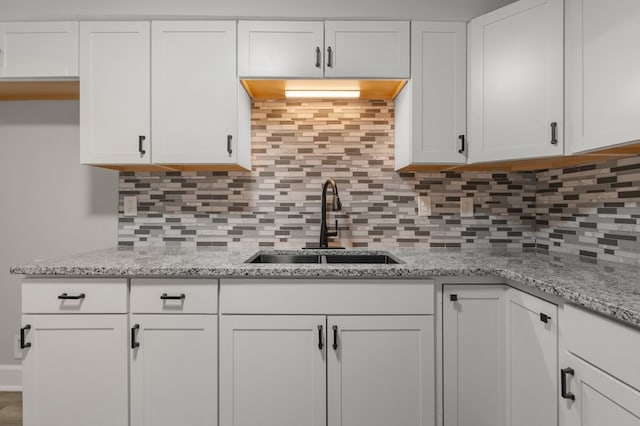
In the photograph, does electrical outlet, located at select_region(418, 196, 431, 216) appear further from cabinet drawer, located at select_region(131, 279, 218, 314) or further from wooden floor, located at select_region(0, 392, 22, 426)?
wooden floor, located at select_region(0, 392, 22, 426)

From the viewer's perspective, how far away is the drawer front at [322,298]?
5.07 ft

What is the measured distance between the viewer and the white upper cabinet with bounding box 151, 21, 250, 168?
189cm

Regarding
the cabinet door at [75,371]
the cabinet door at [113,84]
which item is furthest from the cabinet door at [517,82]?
the cabinet door at [75,371]

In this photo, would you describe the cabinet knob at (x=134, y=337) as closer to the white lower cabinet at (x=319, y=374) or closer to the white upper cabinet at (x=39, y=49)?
the white lower cabinet at (x=319, y=374)

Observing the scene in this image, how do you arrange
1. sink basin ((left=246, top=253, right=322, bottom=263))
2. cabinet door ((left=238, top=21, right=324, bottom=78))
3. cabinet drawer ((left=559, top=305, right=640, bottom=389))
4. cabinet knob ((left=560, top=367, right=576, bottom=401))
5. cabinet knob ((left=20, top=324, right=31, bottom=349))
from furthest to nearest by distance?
1. sink basin ((left=246, top=253, right=322, bottom=263))
2. cabinet door ((left=238, top=21, right=324, bottom=78))
3. cabinet knob ((left=20, top=324, right=31, bottom=349))
4. cabinet knob ((left=560, top=367, right=576, bottom=401))
5. cabinet drawer ((left=559, top=305, right=640, bottom=389))

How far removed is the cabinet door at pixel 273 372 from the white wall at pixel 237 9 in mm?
1671

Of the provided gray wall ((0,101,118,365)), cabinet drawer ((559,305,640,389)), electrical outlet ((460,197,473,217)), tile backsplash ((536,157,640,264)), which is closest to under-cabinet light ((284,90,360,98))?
electrical outlet ((460,197,473,217))

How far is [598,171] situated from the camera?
68.6 inches

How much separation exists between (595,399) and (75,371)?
197 cm

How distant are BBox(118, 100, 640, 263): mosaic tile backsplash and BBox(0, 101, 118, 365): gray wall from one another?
433mm

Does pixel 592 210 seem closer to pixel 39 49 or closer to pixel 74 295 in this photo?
pixel 74 295

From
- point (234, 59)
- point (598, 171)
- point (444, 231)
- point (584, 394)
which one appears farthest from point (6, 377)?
point (598, 171)

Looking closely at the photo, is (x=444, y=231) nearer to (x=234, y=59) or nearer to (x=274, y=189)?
(x=274, y=189)

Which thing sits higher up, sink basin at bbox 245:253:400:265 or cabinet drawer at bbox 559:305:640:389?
sink basin at bbox 245:253:400:265
